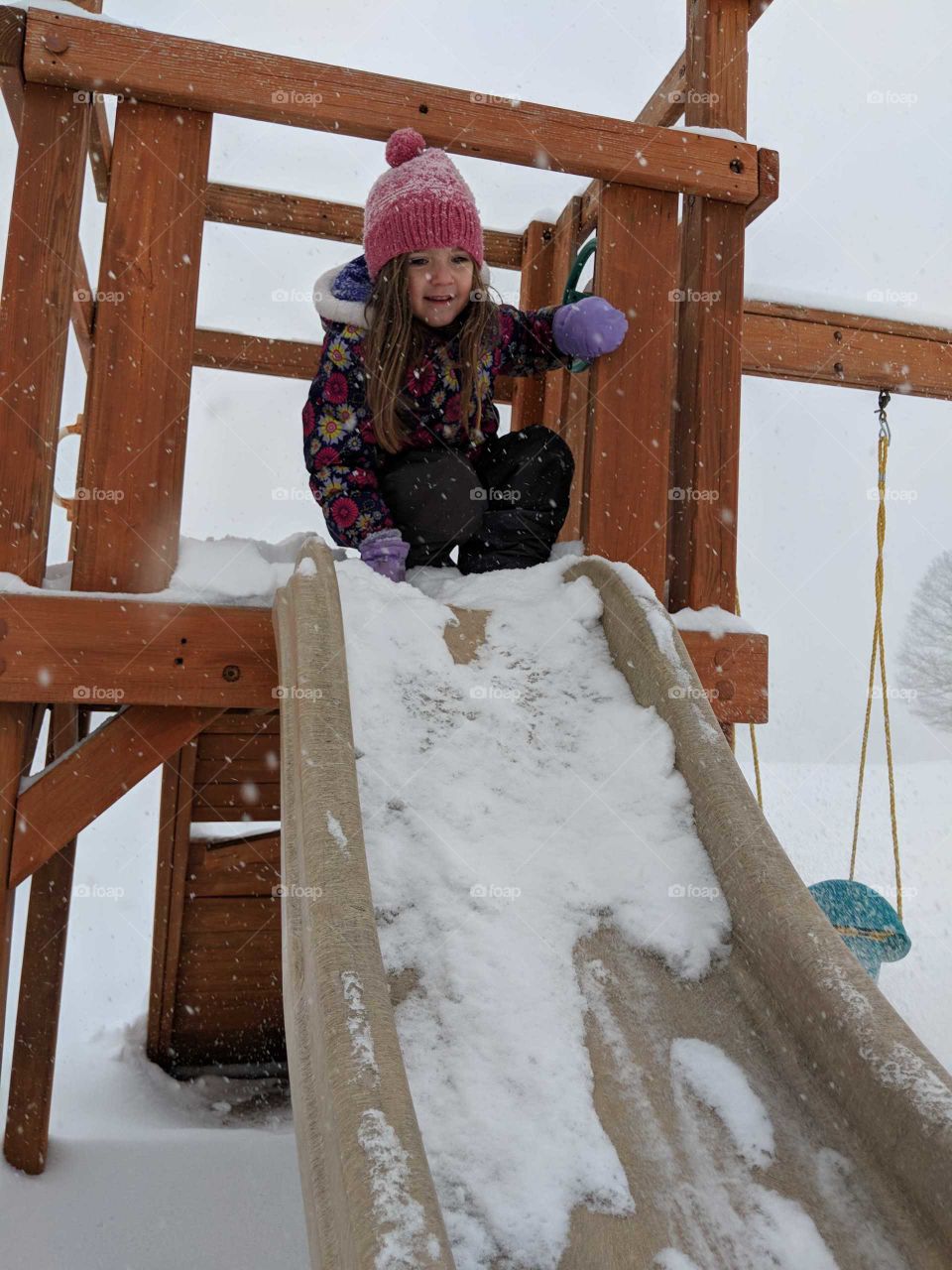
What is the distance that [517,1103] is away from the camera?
113 centimetres

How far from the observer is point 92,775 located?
2160mm

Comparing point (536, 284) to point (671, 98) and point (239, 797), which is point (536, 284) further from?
point (239, 797)

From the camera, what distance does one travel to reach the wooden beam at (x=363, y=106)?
2070 millimetres

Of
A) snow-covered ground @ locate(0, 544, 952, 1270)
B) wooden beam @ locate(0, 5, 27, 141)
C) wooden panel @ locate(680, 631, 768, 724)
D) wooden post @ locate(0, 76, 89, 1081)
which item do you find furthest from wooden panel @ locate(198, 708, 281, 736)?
wooden beam @ locate(0, 5, 27, 141)

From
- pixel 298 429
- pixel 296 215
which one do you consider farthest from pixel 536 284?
pixel 298 429

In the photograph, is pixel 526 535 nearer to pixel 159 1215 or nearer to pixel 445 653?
pixel 445 653

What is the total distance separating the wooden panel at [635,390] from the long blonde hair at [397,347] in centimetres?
31

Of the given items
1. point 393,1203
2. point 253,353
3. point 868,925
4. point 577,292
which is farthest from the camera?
point 253,353

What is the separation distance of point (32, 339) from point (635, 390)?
4.45 ft

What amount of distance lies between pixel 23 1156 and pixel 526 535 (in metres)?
2.12

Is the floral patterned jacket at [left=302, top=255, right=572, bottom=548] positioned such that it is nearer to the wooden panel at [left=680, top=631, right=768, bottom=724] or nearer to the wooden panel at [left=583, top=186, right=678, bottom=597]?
the wooden panel at [left=583, top=186, right=678, bottom=597]

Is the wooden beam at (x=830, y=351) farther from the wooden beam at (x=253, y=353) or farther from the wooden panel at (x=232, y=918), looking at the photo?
the wooden panel at (x=232, y=918)

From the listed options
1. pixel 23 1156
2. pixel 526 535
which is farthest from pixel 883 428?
pixel 23 1156

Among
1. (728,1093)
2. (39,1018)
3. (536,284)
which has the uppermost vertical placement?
(536,284)
